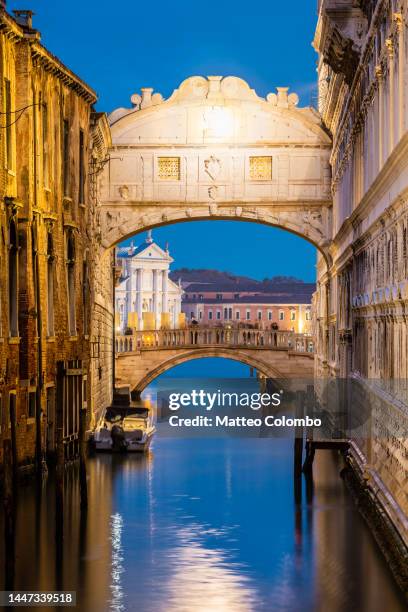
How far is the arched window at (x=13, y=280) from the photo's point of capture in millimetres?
19156

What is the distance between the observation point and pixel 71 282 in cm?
2386

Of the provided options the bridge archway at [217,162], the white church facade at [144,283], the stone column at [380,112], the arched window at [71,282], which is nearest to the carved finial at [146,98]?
the bridge archway at [217,162]

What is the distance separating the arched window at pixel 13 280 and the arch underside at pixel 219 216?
29.0 ft

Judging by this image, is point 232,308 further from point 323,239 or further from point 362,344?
point 362,344

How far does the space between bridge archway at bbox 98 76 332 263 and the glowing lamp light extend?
0.07 ft

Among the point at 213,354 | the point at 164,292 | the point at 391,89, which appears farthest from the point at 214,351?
the point at 164,292

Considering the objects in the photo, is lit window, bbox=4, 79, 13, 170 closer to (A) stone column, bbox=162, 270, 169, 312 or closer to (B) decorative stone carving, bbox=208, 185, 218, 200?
(B) decorative stone carving, bbox=208, 185, 218, 200

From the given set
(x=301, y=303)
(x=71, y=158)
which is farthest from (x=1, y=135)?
(x=301, y=303)

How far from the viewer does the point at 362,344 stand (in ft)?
68.8

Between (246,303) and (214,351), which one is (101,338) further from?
(246,303)

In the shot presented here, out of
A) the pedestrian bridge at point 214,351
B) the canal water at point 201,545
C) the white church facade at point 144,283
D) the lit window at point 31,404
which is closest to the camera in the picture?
the canal water at point 201,545

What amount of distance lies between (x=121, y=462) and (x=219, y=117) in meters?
7.63

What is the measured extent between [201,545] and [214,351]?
23881 mm

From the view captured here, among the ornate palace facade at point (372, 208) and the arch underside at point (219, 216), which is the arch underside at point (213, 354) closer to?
the ornate palace facade at point (372, 208)
